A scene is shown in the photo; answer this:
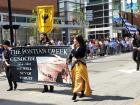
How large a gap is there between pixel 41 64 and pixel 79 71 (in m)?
1.75


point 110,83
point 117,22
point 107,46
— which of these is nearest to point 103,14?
point 117,22

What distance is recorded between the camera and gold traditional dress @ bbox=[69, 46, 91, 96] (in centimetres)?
1142

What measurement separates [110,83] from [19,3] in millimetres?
41475

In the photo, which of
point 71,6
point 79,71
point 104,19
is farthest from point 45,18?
point 104,19

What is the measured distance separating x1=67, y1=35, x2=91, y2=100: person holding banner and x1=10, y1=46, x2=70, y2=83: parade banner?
432mm

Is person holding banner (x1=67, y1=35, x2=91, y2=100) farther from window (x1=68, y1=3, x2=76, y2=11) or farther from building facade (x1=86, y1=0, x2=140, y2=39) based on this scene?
building facade (x1=86, y1=0, x2=140, y2=39)

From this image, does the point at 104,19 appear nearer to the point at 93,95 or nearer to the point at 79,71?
the point at 93,95

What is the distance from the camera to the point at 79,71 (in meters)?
11.5

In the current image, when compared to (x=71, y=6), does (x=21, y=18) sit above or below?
below

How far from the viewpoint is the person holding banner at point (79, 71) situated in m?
11.4

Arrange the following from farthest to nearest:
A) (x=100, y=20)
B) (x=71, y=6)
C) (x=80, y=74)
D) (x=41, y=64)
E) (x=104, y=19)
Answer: (x=100, y=20)
(x=104, y=19)
(x=71, y=6)
(x=41, y=64)
(x=80, y=74)

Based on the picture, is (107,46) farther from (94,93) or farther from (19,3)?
(94,93)

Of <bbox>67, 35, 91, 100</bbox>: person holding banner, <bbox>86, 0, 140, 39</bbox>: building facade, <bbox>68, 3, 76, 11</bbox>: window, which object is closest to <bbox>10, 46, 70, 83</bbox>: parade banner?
<bbox>67, 35, 91, 100</bbox>: person holding banner

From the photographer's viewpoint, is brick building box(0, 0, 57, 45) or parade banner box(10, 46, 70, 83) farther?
brick building box(0, 0, 57, 45)
